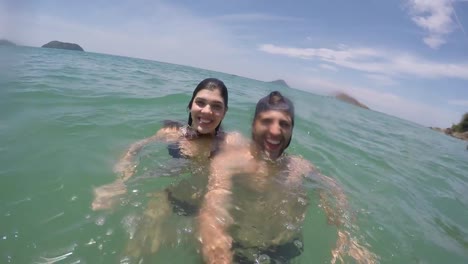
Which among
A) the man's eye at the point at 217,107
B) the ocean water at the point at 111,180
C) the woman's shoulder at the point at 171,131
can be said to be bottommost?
the ocean water at the point at 111,180

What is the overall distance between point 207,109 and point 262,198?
3.67ft

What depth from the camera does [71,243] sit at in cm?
263

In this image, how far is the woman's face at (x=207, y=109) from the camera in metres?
3.61

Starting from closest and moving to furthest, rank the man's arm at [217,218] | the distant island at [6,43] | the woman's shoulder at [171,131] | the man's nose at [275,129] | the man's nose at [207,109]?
the distant island at [6,43] < the man's arm at [217,218] < the man's nose at [275,129] < the man's nose at [207,109] < the woman's shoulder at [171,131]

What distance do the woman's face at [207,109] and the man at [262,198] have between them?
0.40 metres

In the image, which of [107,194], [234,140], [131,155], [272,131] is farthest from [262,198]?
[131,155]

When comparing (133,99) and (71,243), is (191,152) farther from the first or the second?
(133,99)

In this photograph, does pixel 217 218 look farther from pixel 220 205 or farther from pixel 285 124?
pixel 285 124

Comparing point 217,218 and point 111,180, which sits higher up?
point 217,218

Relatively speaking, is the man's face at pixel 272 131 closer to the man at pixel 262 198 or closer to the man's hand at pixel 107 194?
the man at pixel 262 198

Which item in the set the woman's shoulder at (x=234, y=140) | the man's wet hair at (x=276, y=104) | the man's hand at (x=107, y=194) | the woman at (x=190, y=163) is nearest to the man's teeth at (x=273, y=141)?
the man's wet hair at (x=276, y=104)

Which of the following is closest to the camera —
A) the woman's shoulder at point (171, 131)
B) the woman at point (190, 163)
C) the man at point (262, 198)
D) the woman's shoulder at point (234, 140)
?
the man at point (262, 198)

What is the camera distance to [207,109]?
3605 mm

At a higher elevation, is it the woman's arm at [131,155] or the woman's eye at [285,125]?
the woman's eye at [285,125]
